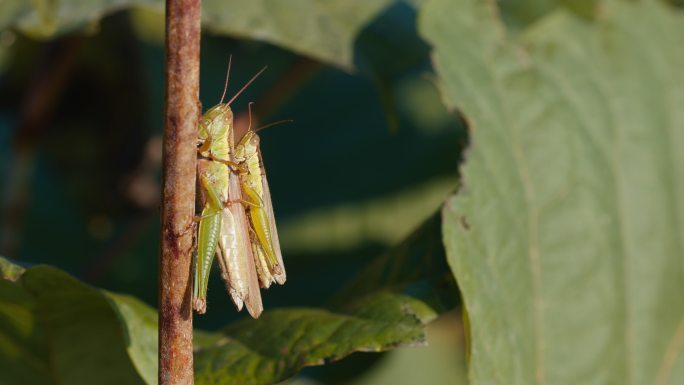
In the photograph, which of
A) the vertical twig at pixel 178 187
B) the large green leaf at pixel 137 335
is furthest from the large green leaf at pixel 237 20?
the vertical twig at pixel 178 187

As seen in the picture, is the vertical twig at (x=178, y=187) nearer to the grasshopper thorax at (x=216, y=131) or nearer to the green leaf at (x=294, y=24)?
the grasshopper thorax at (x=216, y=131)

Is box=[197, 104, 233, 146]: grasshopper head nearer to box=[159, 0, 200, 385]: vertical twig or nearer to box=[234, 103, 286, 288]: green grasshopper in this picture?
box=[234, 103, 286, 288]: green grasshopper

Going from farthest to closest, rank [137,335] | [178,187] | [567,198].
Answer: [567,198] < [137,335] < [178,187]

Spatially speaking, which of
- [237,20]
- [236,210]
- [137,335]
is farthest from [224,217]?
[237,20]

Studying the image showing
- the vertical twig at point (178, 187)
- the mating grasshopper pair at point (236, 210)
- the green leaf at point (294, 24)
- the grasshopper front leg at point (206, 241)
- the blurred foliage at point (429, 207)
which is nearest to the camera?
the vertical twig at point (178, 187)

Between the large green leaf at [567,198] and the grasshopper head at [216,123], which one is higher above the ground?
the grasshopper head at [216,123]

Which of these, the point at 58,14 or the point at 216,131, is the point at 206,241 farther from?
the point at 58,14
